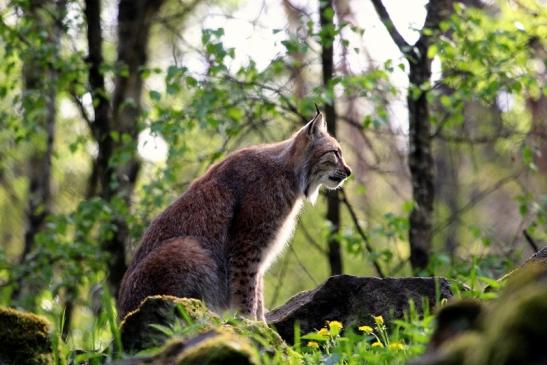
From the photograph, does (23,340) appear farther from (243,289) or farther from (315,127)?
(315,127)

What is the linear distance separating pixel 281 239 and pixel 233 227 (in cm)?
43

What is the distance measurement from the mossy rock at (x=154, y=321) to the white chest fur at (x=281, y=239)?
275cm

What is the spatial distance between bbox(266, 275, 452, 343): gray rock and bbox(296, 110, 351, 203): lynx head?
1.67 metres

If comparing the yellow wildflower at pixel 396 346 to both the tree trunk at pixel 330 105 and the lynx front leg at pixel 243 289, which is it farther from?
the tree trunk at pixel 330 105

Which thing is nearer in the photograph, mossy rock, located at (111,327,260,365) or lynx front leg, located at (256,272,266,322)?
mossy rock, located at (111,327,260,365)

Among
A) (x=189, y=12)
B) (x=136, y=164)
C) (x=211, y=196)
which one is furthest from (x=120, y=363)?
(x=189, y=12)

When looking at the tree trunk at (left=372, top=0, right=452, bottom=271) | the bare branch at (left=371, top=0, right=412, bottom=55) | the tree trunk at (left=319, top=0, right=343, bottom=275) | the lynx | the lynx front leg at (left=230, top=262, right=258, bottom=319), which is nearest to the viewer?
the lynx

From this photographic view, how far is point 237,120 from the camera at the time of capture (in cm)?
885

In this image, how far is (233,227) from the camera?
6.67m

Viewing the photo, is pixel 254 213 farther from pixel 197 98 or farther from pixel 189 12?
pixel 189 12

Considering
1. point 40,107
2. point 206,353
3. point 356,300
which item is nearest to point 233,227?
point 356,300

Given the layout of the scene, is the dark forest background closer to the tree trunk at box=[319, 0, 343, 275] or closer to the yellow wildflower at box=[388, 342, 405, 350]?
the tree trunk at box=[319, 0, 343, 275]

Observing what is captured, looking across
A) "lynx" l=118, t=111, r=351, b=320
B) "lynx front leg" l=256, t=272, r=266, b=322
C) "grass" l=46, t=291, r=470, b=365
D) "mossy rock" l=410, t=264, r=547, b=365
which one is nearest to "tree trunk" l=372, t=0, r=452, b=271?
"lynx" l=118, t=111, r=351, b=320

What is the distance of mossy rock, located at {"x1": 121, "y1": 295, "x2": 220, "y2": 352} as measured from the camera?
384cm
